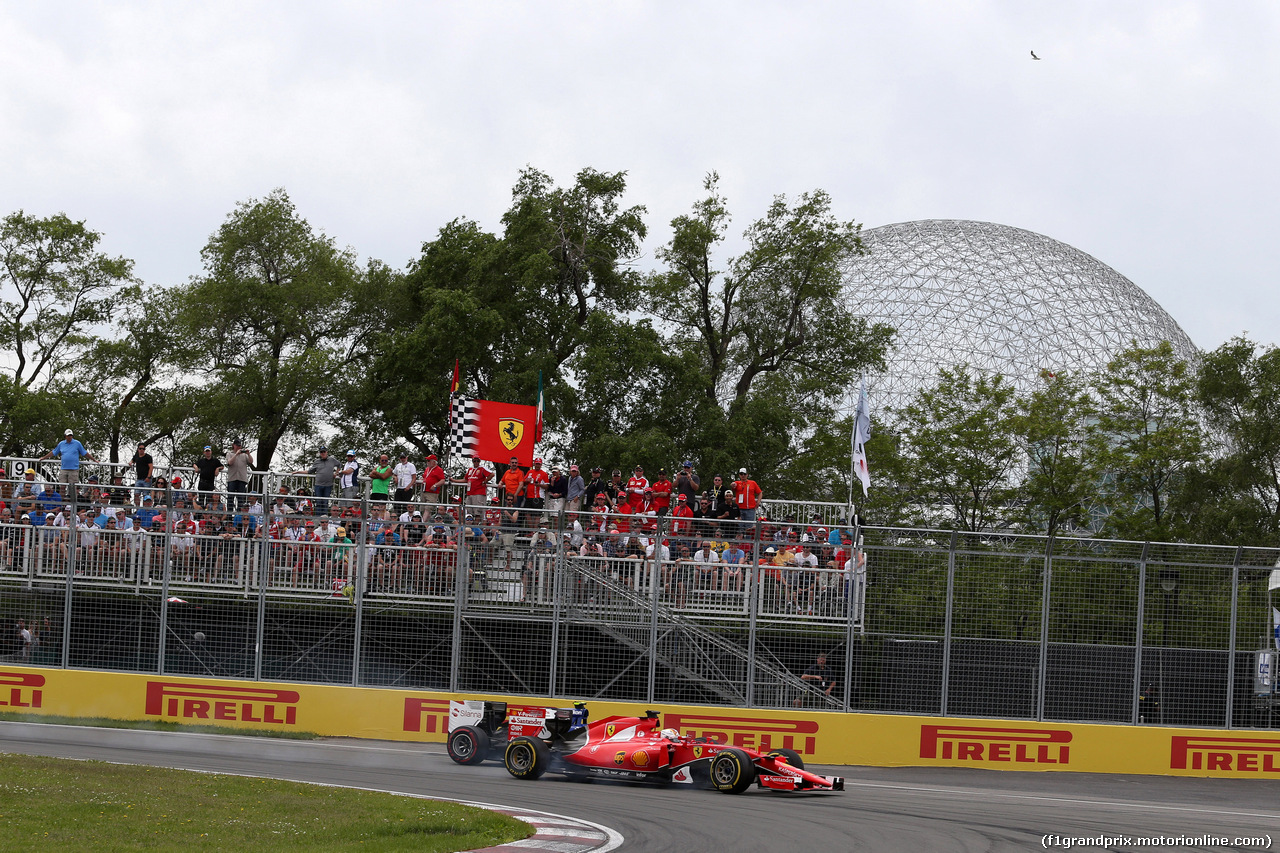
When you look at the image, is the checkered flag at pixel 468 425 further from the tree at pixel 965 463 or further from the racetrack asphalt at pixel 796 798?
the tree at pixel 965 463

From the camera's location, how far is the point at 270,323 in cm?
4781

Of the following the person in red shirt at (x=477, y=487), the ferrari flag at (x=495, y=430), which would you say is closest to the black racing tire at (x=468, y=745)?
the person in red shirt at (x=477, y=487)

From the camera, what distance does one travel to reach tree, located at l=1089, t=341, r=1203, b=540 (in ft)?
137

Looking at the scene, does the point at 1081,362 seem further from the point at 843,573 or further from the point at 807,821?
the point at 807,821

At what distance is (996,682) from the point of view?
67.1 ft

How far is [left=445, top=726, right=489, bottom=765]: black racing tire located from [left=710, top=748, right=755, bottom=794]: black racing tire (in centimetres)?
344

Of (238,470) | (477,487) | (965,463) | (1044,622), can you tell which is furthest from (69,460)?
(965,463)

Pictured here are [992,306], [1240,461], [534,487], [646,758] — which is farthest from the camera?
[992,306]

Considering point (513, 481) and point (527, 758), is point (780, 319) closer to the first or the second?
point (513, 481)

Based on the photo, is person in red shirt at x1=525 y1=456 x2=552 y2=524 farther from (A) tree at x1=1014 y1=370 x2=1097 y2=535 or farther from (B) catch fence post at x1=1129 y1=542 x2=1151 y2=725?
(A) tree at x1=1014 y1=370 x2=1097 y2=535

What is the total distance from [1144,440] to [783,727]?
2663 centimetres

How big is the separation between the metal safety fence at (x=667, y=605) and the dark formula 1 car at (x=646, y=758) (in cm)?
321

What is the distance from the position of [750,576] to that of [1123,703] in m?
6.42

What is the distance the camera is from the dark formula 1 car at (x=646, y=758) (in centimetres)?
1600
